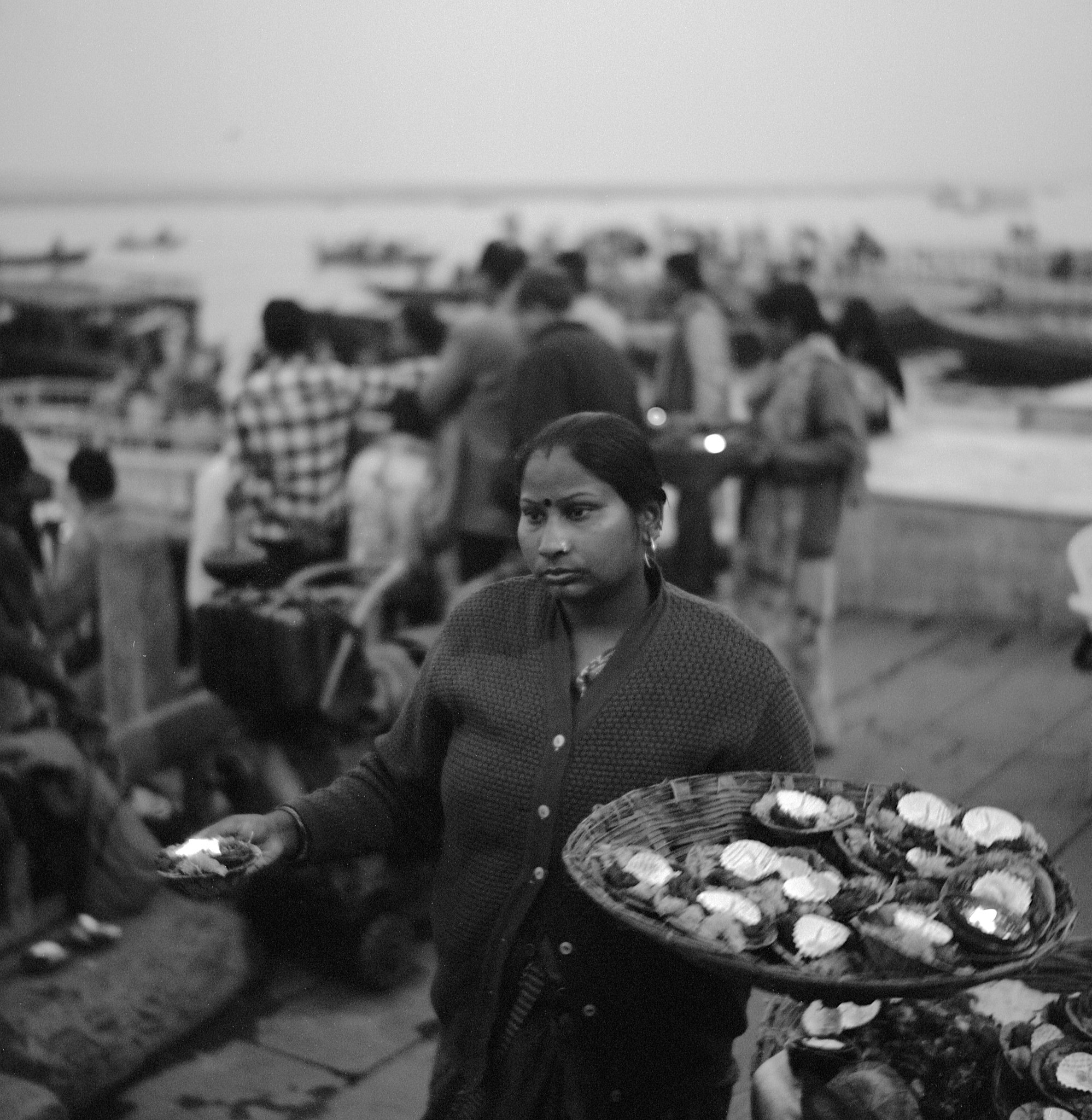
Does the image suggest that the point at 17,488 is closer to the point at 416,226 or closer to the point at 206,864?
the point at 206,864

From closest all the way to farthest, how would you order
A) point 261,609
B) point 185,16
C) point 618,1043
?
point 618,1043
point 261,609
point 185,16

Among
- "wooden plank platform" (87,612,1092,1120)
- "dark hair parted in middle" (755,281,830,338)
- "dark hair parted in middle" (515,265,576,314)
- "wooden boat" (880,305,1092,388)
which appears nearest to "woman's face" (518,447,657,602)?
"wooden plank platform" (87,612,1092,1120)

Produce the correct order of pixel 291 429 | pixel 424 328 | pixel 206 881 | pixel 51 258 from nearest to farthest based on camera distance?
1. pixel 206 881
2. pixel 291 429
3. pixel 424 328
4. pixel 51 258

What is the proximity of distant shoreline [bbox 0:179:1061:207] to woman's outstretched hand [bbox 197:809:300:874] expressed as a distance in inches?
221

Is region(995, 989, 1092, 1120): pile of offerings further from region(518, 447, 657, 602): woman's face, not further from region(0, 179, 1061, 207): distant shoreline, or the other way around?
region(0, 179, 1061, 207): distant shoreline

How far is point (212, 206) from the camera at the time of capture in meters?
7.20

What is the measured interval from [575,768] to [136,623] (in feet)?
9.58

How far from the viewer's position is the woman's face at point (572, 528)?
1958 millimetres

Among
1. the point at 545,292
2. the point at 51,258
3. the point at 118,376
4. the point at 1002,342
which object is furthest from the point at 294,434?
the point at 1002,342

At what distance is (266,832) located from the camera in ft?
6.72

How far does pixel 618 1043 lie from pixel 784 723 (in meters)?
0.48

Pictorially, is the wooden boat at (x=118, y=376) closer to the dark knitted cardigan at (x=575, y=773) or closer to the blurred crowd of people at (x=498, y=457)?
the blurred crowd of people at (x=498, y=457)

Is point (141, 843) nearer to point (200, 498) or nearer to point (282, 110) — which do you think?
point (200, 498)

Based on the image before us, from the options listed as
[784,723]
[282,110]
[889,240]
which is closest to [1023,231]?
[889,240]
